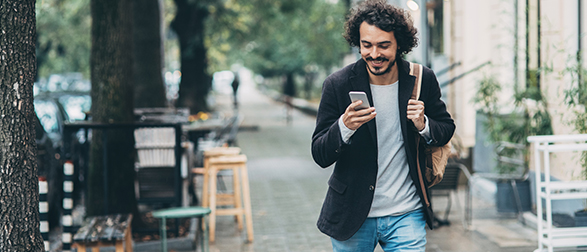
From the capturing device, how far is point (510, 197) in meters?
7.47

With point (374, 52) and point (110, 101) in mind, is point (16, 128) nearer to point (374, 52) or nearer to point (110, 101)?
point (374, 52)

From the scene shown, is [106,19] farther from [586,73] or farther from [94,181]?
[586,73]

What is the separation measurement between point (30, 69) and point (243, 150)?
1251cm

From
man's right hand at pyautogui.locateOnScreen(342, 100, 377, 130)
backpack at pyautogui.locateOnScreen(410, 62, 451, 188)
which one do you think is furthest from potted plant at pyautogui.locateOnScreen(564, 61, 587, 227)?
man's right hand at pyautogui.locateOnScreen(342, 100, 377, 130)

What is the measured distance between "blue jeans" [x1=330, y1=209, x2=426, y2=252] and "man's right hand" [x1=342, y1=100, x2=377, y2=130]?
0.52 meters

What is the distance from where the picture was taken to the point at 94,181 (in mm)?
6438

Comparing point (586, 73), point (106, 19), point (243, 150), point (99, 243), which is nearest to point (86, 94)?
point (243, 150)

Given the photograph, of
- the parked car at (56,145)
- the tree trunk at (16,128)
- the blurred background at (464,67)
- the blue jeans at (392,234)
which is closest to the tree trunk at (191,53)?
A: the blurred background at (464,67)

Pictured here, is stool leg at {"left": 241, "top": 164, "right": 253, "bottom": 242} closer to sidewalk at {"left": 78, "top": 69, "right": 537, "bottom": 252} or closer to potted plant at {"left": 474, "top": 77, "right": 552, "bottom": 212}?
sidewalk at {"left": 78, "top": 69, "right": 537, "bottom": 252}

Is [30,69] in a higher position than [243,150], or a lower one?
higher

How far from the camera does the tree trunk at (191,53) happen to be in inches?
676

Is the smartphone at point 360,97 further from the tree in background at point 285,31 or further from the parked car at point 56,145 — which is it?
the tree in background at point 285,31

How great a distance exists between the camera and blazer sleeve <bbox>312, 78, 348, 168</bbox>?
2.85m

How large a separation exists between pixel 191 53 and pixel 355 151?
1514 centimetres
